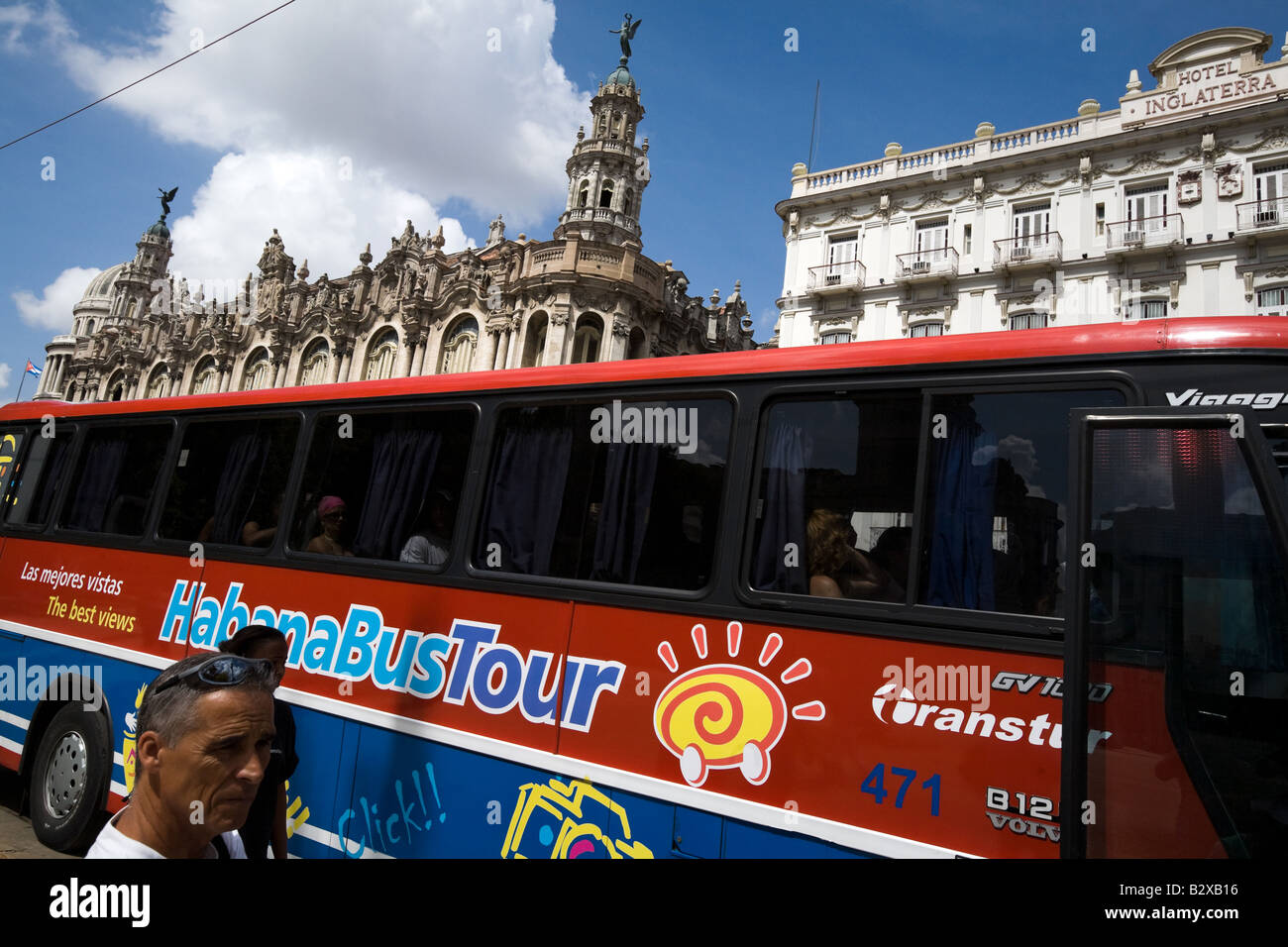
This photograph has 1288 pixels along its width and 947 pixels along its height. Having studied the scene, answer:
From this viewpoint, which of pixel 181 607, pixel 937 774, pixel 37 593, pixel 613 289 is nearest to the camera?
pixel 937 774

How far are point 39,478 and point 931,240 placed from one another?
23.2m

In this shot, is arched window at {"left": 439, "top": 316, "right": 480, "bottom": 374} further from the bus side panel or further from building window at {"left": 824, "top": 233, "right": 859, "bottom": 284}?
the bus side panel

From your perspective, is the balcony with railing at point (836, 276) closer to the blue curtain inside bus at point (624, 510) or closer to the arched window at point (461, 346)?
the arched window at point (461, 346)

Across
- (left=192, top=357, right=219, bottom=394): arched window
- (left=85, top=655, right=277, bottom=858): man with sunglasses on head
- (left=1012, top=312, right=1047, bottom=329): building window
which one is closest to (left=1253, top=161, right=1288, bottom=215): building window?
(left=1012, top=312, right=1047, bottom=329): building window

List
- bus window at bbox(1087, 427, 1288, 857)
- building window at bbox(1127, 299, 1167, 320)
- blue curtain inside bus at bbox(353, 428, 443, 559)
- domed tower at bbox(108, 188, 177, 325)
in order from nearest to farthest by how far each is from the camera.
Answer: bus window at bbox(1087, 427, 1288, 857), blue curtain inside bus at bbox(353, 428, 443, 559), building window at bbox(1127, 299, 1167, 320), domed tower at bbox(108, 188, 177, 325)

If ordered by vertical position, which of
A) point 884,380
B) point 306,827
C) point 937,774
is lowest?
point 306,827

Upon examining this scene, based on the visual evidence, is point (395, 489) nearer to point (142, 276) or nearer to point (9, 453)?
point (9, 453)

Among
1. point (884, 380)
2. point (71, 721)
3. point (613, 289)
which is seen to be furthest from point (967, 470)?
point (613, 289)

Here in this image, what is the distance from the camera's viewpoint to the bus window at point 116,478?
5.74 meters

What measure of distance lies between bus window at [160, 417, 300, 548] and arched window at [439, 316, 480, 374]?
3187 centimetres

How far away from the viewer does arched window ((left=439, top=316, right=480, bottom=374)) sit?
122 feet
